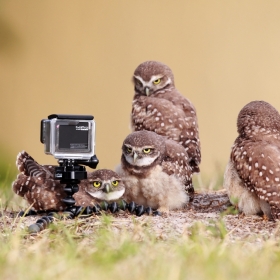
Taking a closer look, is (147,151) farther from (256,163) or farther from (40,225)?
(40,225)

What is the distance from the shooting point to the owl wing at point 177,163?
150 inches

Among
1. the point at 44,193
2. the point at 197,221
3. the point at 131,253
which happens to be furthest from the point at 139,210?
the point at 131,253

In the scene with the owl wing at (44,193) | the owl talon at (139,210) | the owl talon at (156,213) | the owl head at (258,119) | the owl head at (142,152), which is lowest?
the owl talon at (156,213)

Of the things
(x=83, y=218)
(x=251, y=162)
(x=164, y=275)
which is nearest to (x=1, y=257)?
(x=164, y=275)

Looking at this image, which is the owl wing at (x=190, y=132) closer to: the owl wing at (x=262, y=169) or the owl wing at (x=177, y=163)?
the owl wing at (x=177, y=163)

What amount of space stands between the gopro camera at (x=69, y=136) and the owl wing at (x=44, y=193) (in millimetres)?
320

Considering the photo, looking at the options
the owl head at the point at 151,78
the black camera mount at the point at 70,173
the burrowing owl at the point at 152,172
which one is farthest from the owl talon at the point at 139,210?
the owl head at the point at 151,78

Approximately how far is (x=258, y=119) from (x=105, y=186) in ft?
3.17

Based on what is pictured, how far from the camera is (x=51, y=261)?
2.39m

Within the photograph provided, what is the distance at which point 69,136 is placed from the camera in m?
3.38

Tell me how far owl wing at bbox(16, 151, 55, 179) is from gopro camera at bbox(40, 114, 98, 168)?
14.9 inches

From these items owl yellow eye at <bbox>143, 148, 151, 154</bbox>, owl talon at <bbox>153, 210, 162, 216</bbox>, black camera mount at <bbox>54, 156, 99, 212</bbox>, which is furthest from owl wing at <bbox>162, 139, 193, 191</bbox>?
black camera mount at <bbox>54, 156, 99, 212</bbox>

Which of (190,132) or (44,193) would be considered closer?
(44,193)

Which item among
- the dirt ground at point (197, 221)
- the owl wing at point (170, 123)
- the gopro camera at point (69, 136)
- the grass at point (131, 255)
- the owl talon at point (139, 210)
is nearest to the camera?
the grass at point (131, 255)
